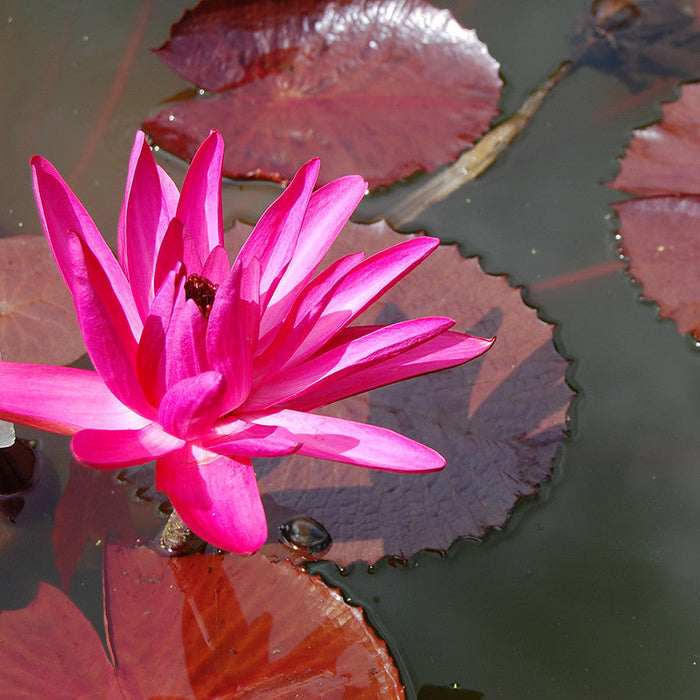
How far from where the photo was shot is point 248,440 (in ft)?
3.47

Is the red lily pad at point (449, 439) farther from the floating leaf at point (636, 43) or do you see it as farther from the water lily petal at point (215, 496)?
the floating leaf at point (636, 43)

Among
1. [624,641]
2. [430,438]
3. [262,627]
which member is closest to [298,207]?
[430,438]

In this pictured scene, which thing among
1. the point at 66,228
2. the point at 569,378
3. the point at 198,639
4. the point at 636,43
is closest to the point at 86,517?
the point at 198,639

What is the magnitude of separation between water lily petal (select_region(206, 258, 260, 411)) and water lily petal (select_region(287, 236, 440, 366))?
0.11 meters

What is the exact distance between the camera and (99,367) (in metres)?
1.07

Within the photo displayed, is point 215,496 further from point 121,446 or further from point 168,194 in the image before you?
point 168,194

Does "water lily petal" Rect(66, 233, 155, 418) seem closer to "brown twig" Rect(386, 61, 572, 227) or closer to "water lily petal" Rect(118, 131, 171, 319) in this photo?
"water lily petal" Rect(118, 131, 171, 319)

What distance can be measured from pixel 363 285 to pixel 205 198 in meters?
Result: 0.32

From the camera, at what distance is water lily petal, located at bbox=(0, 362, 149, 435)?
42.9 inches

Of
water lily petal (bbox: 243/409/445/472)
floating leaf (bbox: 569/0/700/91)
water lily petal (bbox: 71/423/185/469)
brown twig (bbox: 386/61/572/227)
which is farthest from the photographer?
floating leaf (bbox: 569/0/700/91)

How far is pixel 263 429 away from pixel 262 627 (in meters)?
0.52

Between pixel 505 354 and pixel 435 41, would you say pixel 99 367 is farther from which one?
pixel 435 41

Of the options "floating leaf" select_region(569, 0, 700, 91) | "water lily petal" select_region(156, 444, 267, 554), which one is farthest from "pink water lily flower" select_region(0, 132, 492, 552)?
"floating leaf" select_region(569, 0, 700, 91)

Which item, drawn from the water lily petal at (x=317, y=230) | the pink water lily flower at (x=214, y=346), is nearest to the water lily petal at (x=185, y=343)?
the pink water lily flower at (x=214, y=346)
